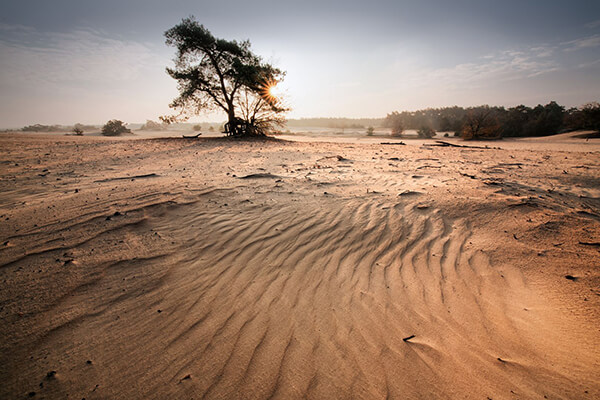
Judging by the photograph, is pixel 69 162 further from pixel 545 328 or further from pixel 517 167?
pixel 517 167

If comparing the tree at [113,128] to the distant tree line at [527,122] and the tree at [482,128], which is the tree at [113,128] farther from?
the tree at [482,128]

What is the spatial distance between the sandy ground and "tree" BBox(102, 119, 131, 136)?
2557 cm

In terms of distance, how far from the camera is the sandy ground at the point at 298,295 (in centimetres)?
145

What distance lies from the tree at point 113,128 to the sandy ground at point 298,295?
2557cm

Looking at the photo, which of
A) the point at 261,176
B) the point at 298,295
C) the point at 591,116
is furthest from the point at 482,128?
the point at 298,295

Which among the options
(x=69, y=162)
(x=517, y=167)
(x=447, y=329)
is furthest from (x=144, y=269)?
(x=517, y=167)

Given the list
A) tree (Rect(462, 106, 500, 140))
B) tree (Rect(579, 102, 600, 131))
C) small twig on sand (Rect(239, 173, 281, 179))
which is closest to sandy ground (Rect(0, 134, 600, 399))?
small twig on sand (Rect(239, 173, 281, 179))

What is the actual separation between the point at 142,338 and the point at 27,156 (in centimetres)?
1036

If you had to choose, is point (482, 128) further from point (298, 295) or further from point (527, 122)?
point (298, 295)

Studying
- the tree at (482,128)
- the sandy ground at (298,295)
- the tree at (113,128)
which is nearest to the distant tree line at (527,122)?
the tree at (482,128)

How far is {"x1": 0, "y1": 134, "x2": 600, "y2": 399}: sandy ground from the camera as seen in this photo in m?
1.45

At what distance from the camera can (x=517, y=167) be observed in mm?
6387

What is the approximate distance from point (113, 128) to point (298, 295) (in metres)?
30.9

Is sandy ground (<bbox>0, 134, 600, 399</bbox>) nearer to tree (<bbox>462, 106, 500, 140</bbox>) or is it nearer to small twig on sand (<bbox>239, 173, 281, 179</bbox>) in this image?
small twig on sand (<bbox>239, 173, 281, 179</bbox>)
